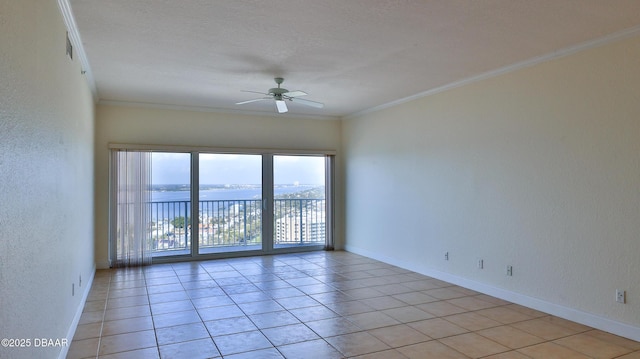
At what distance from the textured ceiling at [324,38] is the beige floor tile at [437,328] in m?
2.58

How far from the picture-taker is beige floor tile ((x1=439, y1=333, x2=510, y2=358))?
3.08 m

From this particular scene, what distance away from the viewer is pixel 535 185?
13.5 ft

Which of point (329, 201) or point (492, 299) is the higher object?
point (329, 201)

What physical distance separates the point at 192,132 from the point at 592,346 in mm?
5911

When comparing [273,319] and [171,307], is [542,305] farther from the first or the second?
[171,307]

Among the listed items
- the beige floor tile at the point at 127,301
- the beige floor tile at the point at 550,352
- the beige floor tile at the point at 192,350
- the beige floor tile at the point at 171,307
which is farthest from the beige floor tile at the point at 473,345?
the beige floor tile at the point at 127,301

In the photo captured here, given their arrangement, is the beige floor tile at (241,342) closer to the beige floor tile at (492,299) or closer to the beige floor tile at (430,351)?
the beige floor tile at (430,351)

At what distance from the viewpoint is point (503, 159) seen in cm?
448

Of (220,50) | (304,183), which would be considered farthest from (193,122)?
(220,50)

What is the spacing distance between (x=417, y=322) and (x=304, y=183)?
4.34 meters

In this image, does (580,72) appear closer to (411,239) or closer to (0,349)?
(411,239)

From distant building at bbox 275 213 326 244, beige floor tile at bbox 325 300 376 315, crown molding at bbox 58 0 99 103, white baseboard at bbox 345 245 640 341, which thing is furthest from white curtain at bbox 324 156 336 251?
crown molding at bbox 58 0 99 103

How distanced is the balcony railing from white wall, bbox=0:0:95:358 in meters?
2.91

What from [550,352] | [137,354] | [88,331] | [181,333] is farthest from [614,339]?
[88,331]
